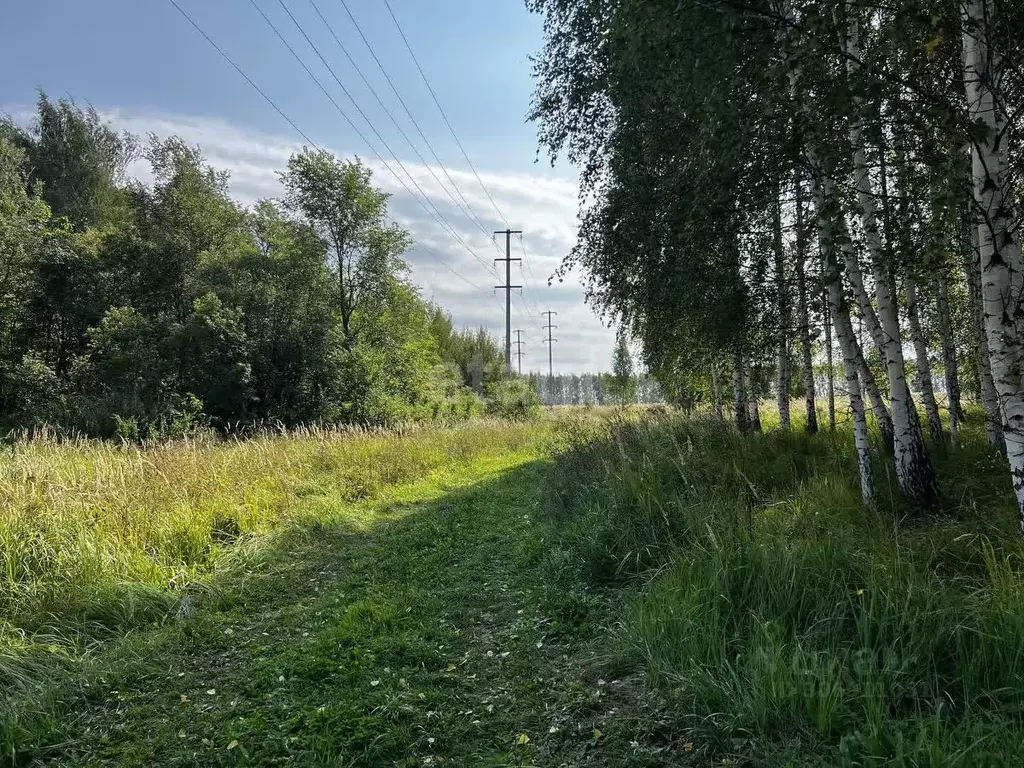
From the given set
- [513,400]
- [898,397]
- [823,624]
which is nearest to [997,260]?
[823,624]

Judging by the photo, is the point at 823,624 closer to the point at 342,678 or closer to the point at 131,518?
the point at 342,678

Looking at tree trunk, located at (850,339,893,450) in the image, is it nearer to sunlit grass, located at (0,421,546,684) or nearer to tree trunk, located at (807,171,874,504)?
tree trunk, located at (807,171,874,504)

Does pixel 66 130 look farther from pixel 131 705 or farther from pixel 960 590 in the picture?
pixel 960 590

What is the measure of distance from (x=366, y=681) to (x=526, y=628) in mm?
1223

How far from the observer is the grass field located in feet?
8.17

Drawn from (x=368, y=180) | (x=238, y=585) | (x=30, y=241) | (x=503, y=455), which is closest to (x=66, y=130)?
(x=30, y=241)

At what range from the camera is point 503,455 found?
16.1m

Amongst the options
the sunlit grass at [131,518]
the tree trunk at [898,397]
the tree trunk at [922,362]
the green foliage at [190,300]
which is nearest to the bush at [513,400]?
the green foliage at [190,300]

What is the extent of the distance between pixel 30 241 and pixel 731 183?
26966mm

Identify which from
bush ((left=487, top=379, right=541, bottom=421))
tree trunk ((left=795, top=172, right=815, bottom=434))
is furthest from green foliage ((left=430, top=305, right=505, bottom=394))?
tree trunk ((left=795, top=172, right=815, bottom=434))

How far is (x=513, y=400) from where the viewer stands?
113 ft

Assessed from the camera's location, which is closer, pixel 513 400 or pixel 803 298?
pixel 803 298

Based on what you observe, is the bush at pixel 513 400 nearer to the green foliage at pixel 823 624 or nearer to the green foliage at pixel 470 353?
the green foliage at pixel 470 353

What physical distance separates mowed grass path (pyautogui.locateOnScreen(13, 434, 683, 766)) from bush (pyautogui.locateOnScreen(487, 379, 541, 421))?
87.5ft
